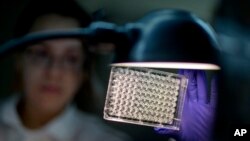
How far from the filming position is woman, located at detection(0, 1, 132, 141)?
1.60m

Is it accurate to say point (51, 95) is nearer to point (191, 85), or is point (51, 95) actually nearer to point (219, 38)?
point (191, 85)

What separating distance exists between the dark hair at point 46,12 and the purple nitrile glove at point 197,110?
0.35 m

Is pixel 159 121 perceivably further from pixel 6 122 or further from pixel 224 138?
pixel 6 122

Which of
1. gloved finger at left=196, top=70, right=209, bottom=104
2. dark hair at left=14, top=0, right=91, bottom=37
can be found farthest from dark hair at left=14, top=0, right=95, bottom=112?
gloved finger at left=196, top=70, right=209, bottom=104

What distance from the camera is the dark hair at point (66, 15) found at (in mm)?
1591

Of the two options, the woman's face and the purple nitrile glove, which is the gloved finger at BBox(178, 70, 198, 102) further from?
the woman's face

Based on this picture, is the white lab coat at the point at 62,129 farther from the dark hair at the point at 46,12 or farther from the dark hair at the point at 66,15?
the dark hair at the point at 46,12

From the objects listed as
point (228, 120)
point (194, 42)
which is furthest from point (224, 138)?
point (194, 42)

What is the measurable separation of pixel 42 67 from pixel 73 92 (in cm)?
12

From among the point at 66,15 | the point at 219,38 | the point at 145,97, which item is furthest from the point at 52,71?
the point at 219,38

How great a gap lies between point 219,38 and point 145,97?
285 millimetres

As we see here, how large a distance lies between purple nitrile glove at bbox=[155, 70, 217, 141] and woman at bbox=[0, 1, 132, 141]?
19cm

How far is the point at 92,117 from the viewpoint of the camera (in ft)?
5.34

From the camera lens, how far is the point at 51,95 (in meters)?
1.62
